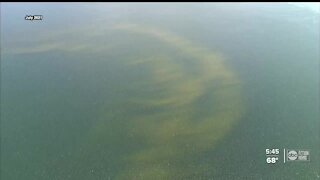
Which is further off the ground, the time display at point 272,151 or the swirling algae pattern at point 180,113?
the swirling algae pattern at point 180,113

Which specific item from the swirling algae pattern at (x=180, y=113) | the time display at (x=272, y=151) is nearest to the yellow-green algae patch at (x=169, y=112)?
the swirling algae pattern at (x=180, y=113)

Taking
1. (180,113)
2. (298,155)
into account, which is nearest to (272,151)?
(298,155)

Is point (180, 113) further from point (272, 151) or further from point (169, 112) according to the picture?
point (272, 151)

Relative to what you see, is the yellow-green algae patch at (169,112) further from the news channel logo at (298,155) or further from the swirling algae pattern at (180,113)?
the news channel logo at (298,155)

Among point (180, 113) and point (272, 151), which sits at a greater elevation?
point (180, 113)

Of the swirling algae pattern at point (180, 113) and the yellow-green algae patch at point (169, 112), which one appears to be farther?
the yellow-green algae patch at point (169, 112)

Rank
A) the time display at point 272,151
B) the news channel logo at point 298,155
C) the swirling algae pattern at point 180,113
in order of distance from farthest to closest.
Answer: the time display at point 272,151
the swirling algae pattern at point 180,113
the news channel logo at point 298,155

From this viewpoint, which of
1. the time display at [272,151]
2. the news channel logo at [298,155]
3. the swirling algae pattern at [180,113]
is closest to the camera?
the news channel logo at [298,155]

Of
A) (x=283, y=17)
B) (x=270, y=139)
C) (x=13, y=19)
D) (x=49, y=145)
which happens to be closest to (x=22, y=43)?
(x=13, y=19)
